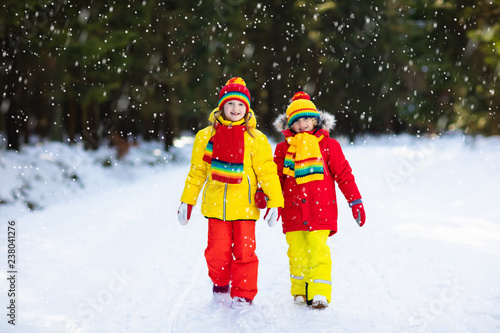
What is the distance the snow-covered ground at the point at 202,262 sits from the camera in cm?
386

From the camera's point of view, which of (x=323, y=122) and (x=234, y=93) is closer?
(x=234, y=93)

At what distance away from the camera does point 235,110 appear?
4363mm

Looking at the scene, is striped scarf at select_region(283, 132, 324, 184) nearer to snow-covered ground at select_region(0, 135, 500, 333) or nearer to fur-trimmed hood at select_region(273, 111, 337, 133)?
fur-trimmed hood at select_region(273, 111, 337, 133)

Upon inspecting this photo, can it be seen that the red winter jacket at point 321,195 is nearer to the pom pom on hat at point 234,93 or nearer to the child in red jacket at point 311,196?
the child in red jacket at point 311,196

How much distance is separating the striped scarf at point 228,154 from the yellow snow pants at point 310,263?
876 mm

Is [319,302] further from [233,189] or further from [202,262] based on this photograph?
[202,262]

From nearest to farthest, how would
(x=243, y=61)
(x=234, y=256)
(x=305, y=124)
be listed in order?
(x=234, y=256)
(x=305, y=124)
(x=243, y=61)

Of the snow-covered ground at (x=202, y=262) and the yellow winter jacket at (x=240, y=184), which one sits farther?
the yellow winter jacket at (x=240, y=184)

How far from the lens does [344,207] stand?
9648mm

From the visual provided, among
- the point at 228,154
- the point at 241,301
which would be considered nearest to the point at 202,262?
the point at 241,301

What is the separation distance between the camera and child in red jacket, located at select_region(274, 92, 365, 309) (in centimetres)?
425

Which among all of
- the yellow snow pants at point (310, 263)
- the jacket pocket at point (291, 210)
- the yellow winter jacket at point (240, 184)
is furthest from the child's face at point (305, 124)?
the yellow snow pants at point (310, 263)

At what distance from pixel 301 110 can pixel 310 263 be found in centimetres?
149

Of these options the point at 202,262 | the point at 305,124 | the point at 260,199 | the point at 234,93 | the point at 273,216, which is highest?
the point at 234,93
